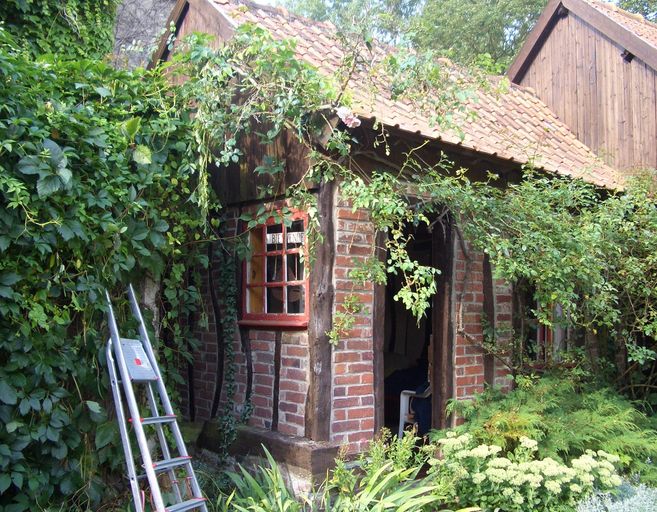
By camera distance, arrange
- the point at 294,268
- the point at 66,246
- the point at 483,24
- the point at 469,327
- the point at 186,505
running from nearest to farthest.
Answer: the point at 186,505
the point at 66,246
the point at 294,268
the point at 469,327
the point at 483,24

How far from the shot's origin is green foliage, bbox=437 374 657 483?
495cm

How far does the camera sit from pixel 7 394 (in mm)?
3582

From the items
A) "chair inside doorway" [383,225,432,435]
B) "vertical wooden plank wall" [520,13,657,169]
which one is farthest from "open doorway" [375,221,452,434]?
"vertical wooden plank wall" [520,13,657,169]

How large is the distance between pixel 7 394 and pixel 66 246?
0.90 metres

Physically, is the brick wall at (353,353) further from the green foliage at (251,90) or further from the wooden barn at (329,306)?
the green foliage at (251,90)

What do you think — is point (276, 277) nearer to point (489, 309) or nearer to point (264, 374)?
point (264, 374)

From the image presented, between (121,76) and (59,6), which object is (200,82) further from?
(59,6)

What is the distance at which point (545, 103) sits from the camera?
9633 mm

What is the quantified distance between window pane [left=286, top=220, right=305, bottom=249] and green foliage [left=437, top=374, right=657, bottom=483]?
6.24 feet

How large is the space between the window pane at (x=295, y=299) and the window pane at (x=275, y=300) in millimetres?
114

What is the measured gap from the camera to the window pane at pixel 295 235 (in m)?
5.19

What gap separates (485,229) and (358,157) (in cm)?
114

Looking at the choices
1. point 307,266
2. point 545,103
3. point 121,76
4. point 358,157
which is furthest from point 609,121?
point 121,76

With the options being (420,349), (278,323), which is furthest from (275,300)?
(420,349)
